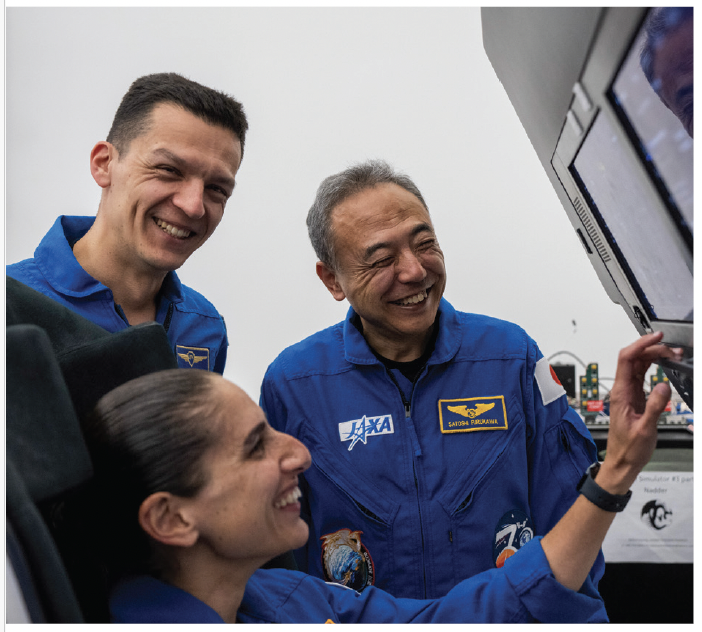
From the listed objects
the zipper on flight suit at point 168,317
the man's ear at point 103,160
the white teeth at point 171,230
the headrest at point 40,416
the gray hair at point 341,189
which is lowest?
the headrest at point 40,416

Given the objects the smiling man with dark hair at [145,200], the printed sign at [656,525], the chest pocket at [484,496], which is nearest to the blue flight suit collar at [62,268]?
the smiling man with dark hair at [145,200]

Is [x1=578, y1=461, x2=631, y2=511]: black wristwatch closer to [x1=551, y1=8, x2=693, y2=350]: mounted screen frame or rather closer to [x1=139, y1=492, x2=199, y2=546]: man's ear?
[x1=551, y1=8, x2=693, y2=350]: mounted screen frame

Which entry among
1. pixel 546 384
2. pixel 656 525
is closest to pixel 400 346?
pixel 546 384

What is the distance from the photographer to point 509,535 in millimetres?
1258

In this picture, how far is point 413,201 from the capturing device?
1333 millimetres

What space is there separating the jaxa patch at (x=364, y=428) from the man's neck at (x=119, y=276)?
528 mm

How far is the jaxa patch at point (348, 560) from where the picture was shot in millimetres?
1268

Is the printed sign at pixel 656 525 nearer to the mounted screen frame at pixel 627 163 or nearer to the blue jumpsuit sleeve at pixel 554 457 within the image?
the blue jumpsuit sleeve at pixel 554 457

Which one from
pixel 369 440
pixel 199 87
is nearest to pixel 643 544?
pixel 369 440

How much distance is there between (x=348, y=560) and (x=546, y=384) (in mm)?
587

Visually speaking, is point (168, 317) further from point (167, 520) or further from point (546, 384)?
point (546, 384)

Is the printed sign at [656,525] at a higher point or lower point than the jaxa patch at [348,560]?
lower
